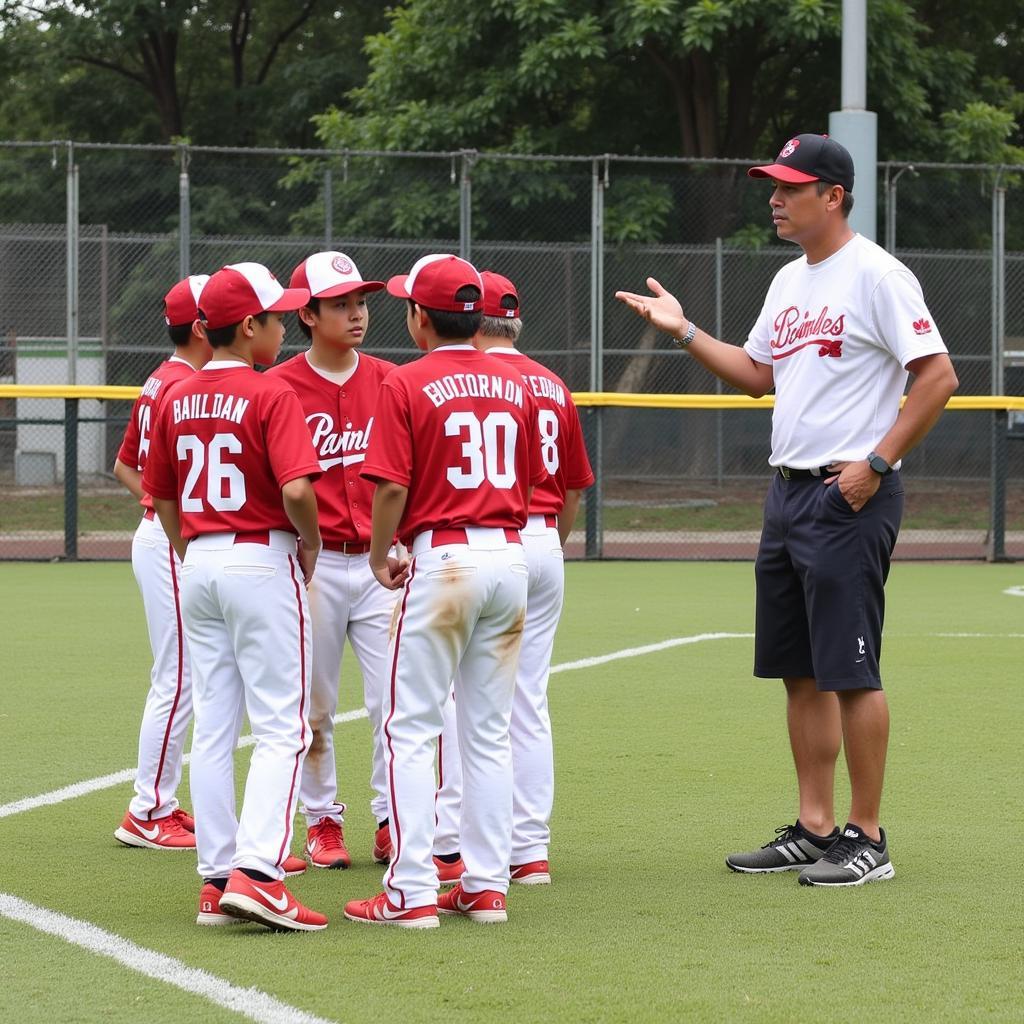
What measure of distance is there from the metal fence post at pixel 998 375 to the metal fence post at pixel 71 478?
8.89 metres

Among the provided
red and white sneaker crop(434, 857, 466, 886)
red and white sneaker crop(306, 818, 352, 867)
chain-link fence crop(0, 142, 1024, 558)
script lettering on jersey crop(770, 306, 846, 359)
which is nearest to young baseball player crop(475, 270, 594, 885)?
red and white sneaker crop(434, 857, 466, 886)

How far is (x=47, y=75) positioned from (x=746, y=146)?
43.2 ft

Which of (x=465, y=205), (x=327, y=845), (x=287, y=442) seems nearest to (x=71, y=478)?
(x=465, y=205)

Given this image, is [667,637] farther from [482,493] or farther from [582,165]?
[582,165]

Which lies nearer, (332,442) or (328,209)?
(332,442)

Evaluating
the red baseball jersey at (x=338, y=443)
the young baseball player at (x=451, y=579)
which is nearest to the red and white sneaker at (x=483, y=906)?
the young baseball player at (x=451, y=579)

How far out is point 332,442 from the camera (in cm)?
535

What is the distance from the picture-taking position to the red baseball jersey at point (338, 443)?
17.4 ft

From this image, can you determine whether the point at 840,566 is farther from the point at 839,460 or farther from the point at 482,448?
the point at 482,448

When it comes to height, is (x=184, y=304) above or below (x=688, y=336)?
above

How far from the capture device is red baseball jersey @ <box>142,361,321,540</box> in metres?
4.57

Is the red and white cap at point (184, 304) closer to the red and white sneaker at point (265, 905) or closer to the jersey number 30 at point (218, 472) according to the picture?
the jersey number 30 at point (218, 472)

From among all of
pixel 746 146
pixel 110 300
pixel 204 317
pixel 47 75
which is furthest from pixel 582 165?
pixel 204 317

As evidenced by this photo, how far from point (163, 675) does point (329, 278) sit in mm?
1603
